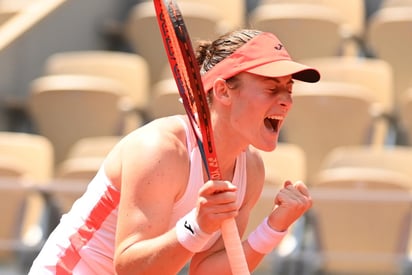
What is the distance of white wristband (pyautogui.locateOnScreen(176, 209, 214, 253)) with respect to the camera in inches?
123

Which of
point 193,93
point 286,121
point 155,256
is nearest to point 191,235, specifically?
point 155,256

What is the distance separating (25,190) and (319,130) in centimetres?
159

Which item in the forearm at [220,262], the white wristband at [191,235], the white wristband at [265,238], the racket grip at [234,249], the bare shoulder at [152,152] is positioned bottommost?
the forearm at [220,262]

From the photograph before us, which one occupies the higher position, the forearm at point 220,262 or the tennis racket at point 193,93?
the tennis racket at point 193,93

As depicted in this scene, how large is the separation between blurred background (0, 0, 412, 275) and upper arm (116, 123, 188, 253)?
2355mm

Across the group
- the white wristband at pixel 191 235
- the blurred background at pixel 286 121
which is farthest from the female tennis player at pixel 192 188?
the blurred background at pixel 286 121

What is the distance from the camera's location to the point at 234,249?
3.25 meters

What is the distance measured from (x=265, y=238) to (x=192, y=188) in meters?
0.31

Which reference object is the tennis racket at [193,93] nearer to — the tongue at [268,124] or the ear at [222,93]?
the ear at [222,93]

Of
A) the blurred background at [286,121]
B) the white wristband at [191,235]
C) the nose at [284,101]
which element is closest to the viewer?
the white wristband at [191,235]

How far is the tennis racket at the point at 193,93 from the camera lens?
319 centimetres

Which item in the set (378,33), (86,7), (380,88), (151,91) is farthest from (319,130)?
(86,7)

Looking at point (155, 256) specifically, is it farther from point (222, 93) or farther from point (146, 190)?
point (222, 93)

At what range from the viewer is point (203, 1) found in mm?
7707
